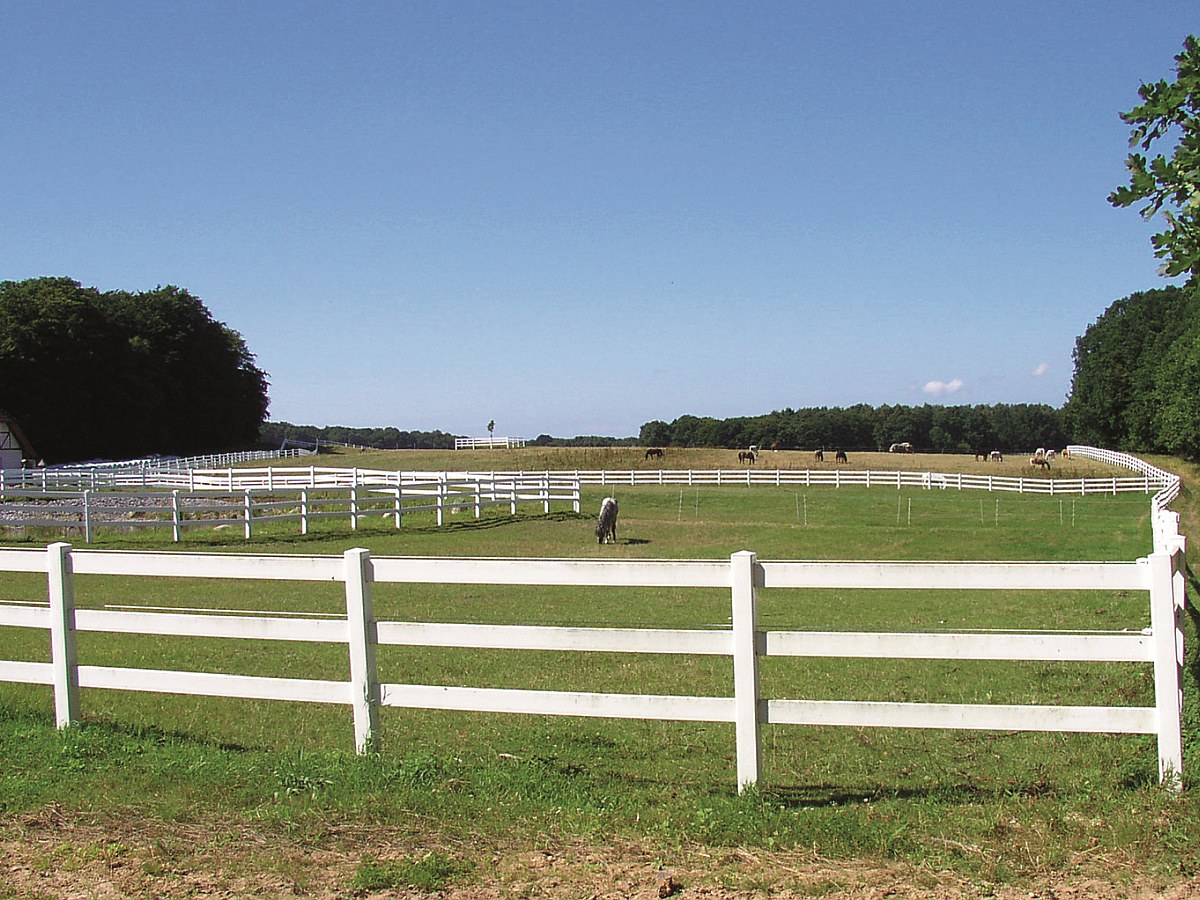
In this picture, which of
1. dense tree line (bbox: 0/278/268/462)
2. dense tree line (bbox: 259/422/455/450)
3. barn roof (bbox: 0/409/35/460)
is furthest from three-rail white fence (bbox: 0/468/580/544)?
dense tree line (bbox: 259/422/455/450)

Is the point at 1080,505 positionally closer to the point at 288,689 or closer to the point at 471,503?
the point at 471,503

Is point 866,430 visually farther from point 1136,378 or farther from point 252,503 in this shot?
point 252,503

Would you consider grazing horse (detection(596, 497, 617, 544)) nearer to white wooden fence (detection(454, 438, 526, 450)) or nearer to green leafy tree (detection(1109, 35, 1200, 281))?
green leafy tree (detection(1109, 35, 1200, 281))

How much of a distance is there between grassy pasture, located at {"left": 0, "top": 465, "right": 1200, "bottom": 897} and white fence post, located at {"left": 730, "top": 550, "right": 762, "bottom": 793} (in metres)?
0.19

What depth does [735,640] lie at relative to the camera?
5.32 m

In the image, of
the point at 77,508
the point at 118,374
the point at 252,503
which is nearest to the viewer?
the point at 252,503

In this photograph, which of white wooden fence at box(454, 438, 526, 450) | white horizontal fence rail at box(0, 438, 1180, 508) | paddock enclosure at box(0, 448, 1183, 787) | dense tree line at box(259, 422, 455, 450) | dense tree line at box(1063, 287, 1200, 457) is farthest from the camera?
dense tree line at box(259, 422, 455, 450)

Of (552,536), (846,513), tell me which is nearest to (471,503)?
(552,536)

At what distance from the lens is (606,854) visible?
4.53 metres

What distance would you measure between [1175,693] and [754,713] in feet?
6.69

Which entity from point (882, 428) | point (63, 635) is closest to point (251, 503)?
point (63, 635)

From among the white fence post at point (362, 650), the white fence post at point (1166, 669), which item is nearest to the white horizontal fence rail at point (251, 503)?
the white fence post at point (362, 650)

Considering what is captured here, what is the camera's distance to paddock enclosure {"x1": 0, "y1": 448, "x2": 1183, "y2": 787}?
5262 mm

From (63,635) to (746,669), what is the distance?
14.5 ft
